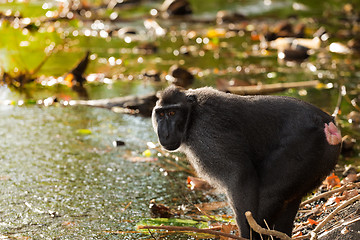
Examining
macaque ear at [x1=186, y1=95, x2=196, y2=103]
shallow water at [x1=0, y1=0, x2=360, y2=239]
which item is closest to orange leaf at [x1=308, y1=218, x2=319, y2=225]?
shallow water at [x1=0, y1=0, x2=360, y2=239]

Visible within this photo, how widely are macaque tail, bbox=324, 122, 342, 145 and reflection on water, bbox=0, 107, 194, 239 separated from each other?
1909 mm

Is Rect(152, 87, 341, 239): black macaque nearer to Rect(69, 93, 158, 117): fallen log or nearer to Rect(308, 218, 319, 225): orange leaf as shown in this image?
Rect(308, 218, 319, 225): orange leaf

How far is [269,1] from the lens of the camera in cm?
2527

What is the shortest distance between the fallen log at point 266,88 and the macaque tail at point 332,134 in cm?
529

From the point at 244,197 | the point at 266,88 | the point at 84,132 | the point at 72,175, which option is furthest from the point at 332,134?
the point at 266,88

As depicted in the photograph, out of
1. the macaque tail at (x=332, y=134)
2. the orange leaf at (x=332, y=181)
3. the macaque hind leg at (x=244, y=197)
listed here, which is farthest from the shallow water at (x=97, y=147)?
the macaque tail at (x=332, y=134)

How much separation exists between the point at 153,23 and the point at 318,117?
48.9 feet

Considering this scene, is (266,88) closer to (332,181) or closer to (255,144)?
(332,181)

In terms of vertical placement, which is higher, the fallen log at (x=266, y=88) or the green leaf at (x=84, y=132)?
the green leaf at (x=84, y=132)

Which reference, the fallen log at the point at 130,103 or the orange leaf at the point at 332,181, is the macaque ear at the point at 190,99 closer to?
the orange leaf at the point at 332,181

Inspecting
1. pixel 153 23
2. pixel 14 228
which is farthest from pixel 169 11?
pixel 14 228

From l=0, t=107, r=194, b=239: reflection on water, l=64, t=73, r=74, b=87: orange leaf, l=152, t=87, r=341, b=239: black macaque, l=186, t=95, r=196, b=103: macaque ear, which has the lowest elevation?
l=64, t=73, r=74, b=87: orange leaf

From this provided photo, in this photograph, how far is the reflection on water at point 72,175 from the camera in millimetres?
5422

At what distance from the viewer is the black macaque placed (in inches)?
177
